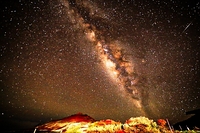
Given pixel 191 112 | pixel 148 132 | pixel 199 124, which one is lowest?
pixel 148 132

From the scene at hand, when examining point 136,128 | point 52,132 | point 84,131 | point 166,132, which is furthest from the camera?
point 52,132

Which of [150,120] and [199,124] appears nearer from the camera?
[199,124]

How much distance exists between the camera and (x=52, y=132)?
1435 cm

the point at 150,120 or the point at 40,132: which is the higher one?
the point at 150,120

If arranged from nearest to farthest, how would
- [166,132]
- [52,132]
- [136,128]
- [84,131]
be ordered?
[166,132] < [136,128] < [84,131] < [52,132]

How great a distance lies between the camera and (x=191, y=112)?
12.1 meters

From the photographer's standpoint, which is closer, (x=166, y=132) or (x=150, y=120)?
(x=166, y=132)

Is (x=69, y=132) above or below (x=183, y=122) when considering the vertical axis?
below

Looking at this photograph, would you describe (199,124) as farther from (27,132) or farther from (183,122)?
(27,132)

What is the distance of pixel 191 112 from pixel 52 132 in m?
15.5

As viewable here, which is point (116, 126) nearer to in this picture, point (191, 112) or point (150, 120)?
point (150, 120)

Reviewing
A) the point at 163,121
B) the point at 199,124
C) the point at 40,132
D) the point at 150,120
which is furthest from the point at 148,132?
the point at 40,132

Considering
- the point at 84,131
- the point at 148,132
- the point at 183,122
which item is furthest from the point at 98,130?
the point at 183,122

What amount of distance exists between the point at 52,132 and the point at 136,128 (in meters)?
9.79
